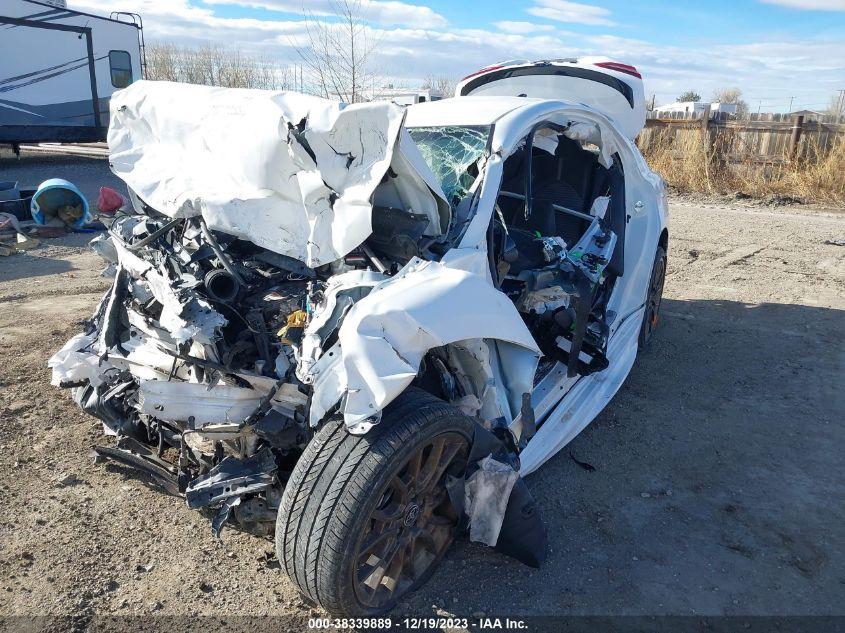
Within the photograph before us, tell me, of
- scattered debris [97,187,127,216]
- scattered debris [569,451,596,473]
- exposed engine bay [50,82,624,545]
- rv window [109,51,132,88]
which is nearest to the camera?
exposed engine bay [50,82,624,545]

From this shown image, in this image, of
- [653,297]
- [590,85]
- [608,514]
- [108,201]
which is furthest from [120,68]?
[608,514]

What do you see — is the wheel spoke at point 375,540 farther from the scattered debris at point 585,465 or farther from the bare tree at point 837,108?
the bare tree at point 837,108

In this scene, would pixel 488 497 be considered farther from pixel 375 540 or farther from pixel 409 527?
pixel 375 540

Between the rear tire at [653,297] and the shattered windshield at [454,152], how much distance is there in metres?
2.24

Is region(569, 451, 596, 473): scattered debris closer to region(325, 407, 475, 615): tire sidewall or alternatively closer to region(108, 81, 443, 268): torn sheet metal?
region(325, 407, 475, 615): tire sidewall

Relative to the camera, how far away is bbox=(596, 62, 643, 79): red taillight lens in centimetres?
547

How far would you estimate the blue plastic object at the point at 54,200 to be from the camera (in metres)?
9.29

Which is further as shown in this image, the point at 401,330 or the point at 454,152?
the point at 454,152

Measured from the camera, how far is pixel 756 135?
1505 cm

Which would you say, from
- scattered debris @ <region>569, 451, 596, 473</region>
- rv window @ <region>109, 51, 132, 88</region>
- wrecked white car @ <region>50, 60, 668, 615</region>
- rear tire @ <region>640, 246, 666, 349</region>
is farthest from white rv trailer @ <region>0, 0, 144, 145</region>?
scattered debris @ <region>569, 451, 596, 473</region>

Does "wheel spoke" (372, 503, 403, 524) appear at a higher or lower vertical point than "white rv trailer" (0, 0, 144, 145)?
lower

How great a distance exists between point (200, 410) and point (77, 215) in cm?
Answer: 850

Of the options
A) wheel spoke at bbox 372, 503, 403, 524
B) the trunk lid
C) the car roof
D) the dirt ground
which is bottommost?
the dirt ground

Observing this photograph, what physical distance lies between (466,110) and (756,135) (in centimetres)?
1382
